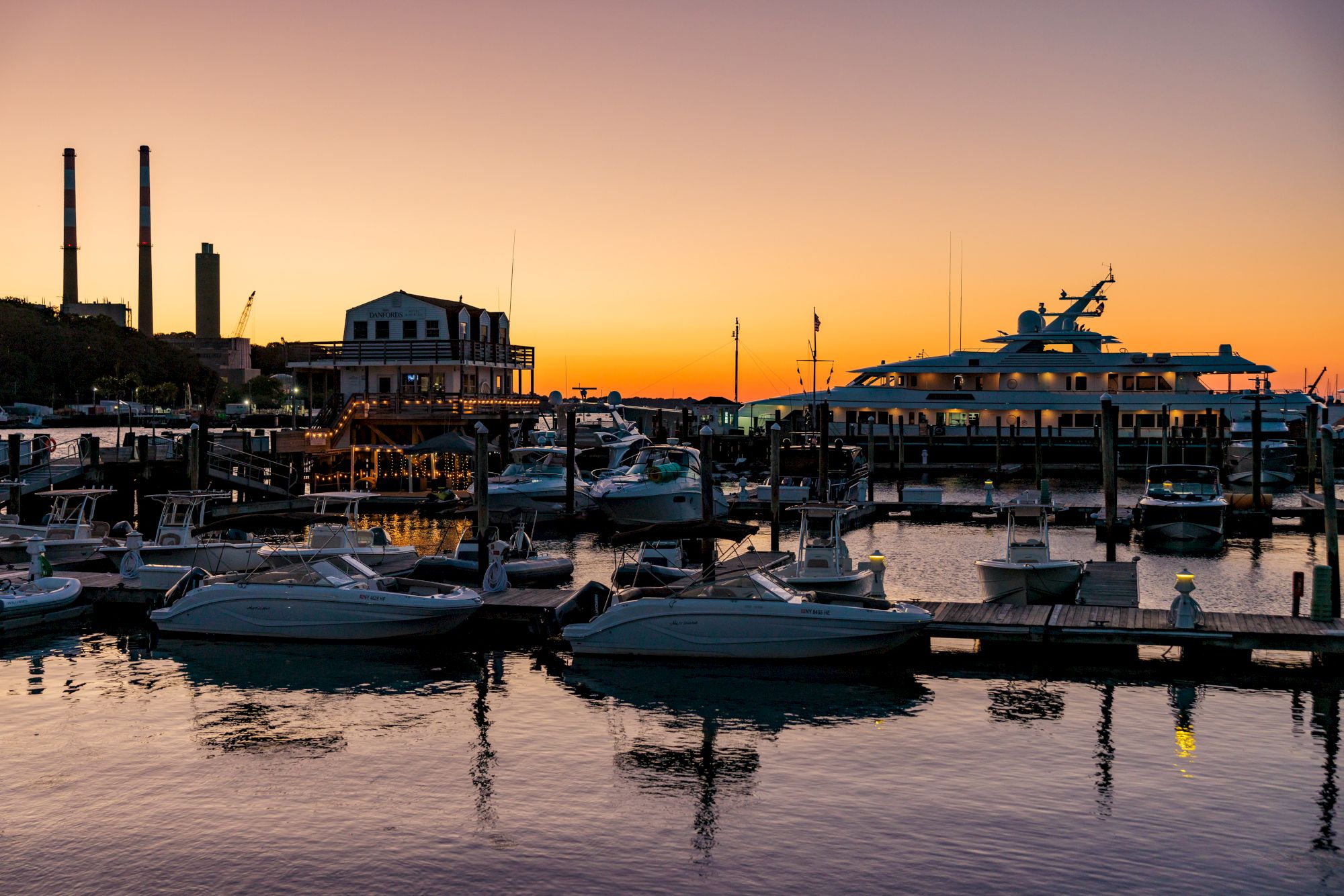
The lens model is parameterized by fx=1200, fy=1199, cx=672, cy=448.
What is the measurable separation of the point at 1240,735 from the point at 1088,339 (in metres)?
66.6

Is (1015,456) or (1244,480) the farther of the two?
(1015,456)

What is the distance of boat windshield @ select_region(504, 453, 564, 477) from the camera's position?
47.2 meters

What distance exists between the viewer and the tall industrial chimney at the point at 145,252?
16112 centimetres

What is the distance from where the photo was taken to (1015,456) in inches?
2837

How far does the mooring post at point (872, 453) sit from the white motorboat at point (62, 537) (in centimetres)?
2796

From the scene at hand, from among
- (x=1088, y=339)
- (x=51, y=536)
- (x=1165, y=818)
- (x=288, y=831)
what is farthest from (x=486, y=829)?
(x=1088, y=339)

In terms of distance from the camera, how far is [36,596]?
81.3 feet

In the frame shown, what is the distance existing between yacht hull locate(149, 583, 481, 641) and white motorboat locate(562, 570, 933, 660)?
327 cm

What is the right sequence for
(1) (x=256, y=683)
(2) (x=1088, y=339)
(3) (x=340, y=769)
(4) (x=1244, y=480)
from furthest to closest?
(2) (x=1088, y=339), (4) (x=1244, y=480), (1) (x=256, y=683), (3) (x=340, y=769)

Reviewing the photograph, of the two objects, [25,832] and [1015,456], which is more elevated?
[1015,456]

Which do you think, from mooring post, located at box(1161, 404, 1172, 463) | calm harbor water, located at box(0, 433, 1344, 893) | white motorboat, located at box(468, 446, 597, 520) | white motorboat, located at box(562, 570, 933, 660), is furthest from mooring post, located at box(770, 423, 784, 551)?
mooring post, located at box(1161, 404, 1172, 463)

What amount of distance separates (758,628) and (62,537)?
66.3 feet

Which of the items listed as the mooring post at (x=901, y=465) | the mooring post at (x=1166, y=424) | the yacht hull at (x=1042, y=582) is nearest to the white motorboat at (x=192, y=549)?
the yacht hull at (x=1042, y=582)

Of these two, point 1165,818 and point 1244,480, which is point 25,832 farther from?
point 1244,480
